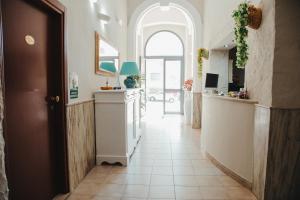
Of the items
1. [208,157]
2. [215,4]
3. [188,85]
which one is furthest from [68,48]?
[188,85]

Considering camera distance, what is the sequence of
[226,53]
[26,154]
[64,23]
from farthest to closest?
[226,53] < [64,23] < [26,154]

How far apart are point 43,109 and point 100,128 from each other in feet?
3.94

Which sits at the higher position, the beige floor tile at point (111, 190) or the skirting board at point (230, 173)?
the skirting board at point (230, 173)

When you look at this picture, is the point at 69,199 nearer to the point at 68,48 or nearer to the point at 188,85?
the point at 68,48

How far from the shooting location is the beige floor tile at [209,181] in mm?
2639

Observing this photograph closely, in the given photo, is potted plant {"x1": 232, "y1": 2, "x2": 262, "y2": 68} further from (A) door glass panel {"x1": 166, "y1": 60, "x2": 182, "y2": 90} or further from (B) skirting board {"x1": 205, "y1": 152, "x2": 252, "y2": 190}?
(A) door glass panel {"x1": 166, "y1": 60, "x2": 182, "y2": 90}

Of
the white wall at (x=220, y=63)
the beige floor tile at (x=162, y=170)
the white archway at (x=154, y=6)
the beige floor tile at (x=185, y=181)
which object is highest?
the white archway at (x=154, y=6)

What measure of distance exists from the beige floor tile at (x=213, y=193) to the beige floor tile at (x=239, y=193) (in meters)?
→ 0.06

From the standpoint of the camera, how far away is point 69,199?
2301 millimetres

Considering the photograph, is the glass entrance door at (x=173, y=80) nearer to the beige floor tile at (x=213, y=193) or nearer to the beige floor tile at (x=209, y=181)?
the beige floor tile at (x=209, y=181)

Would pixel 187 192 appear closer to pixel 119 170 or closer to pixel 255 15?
pixel 119 170

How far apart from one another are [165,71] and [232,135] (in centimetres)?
576

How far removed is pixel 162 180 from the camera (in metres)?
2.74

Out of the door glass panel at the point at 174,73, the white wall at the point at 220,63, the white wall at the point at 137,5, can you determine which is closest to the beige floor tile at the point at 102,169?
the white wall at the point at 220,63
